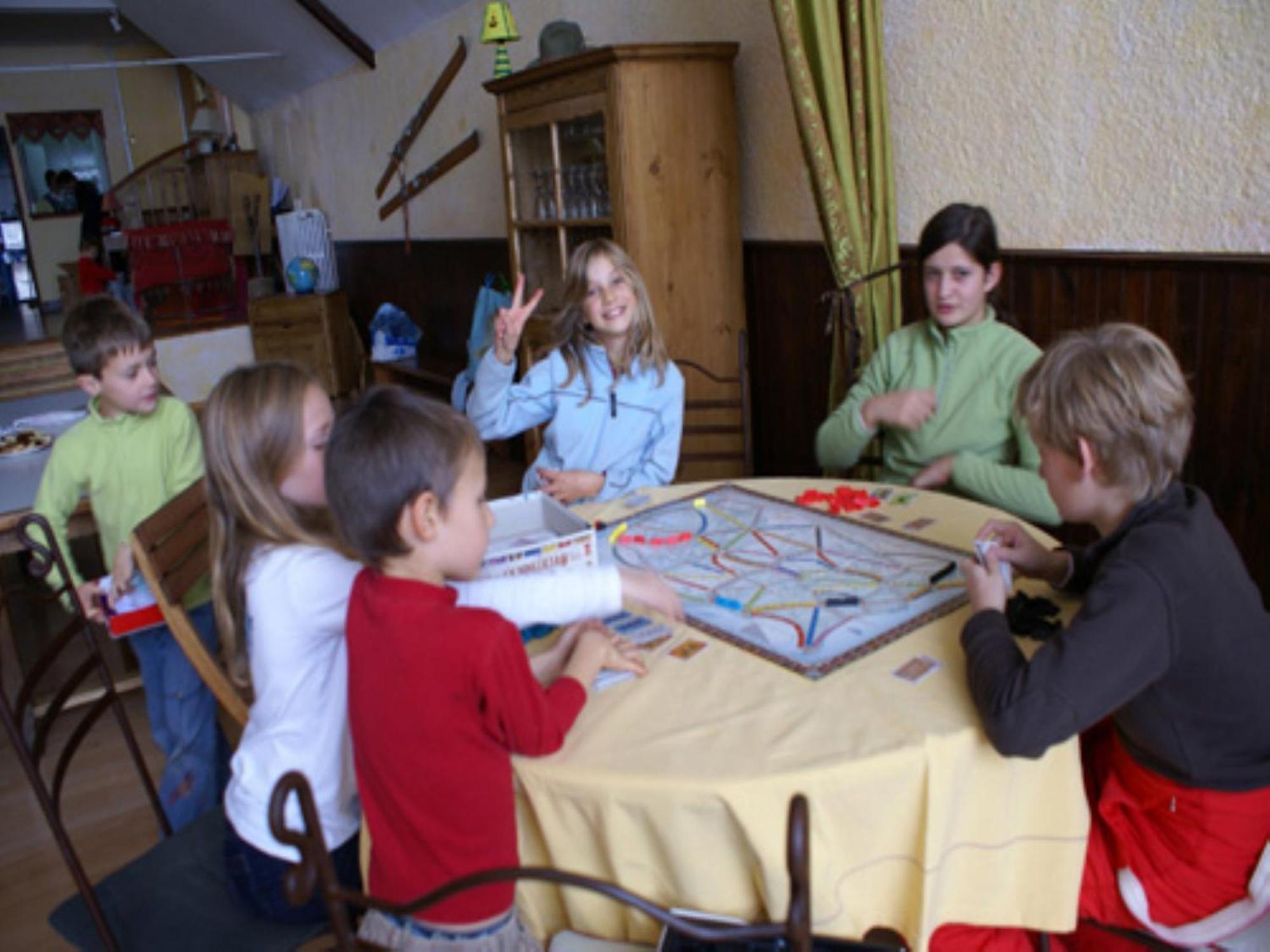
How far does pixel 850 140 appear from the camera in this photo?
2.66 meters

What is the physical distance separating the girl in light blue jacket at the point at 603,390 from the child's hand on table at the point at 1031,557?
924mm

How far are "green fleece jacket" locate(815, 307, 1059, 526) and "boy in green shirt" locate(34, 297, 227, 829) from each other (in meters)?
1.46

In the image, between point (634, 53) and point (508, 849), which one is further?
point (634, 53)

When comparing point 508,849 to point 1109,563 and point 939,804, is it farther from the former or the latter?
point 1109,563

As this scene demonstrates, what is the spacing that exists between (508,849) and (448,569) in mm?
317

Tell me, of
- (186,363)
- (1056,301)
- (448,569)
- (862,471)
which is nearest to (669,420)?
(862,471)

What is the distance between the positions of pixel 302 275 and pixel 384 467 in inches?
252

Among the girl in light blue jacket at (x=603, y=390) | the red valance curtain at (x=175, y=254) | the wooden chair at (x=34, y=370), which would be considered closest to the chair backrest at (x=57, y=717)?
the girl in light blue jacket at (x=603, y=390)

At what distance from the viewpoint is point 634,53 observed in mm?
3045

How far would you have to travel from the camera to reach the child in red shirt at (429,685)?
1.05 meters

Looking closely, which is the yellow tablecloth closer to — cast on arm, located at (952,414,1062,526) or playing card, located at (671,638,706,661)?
playing card, located at (671,638,706,661)

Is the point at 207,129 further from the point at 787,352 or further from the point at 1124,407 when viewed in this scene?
the point at 1124,407

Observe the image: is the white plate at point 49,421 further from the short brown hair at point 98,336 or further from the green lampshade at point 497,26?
the green lampshade at point 497,26

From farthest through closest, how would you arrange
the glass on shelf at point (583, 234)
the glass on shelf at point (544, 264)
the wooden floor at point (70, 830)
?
1. the glass on shelf at point (544, 264)
2. the glass on shelf at point (583, 234)
3. the wooden floor at point (70, 830)
